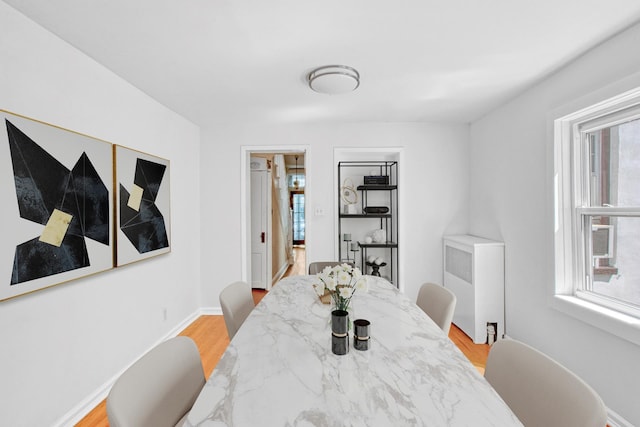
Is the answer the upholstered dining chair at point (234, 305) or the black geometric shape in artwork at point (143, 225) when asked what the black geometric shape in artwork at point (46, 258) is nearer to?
the black geometric shape in artwork at point (143, 225)

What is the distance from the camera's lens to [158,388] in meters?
1.03

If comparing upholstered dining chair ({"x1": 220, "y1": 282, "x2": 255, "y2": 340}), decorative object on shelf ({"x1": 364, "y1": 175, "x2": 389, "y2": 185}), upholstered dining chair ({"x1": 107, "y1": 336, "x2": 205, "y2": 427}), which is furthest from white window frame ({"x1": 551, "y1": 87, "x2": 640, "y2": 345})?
upholstered dining chair ({"x1": 107, "y1": 336, "x2": 205, "y2": 427})

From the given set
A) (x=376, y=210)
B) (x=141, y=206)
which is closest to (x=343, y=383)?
(x=141, y=206)

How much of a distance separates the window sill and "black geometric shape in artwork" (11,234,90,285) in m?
3.42

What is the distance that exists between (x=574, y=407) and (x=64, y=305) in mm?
2595

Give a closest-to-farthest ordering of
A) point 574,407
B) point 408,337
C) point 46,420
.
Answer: point 574,407 → point 408,337 → point 46,420

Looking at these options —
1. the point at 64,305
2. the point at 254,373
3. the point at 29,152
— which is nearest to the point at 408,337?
the point at 254,373

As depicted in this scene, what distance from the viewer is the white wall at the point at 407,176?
12.5ft

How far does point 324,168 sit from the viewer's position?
12.5 feet

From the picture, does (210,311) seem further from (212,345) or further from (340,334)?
(340,334)

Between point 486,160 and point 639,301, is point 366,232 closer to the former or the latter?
point 486,160

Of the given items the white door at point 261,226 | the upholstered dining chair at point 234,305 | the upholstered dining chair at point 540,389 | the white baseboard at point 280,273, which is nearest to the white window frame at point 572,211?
the upholstered dining chair at point 540,389

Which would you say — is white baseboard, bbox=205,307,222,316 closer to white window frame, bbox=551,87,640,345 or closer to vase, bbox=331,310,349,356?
vase, bbox=331,310,349,356

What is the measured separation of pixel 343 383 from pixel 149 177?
Result: 2592mm
